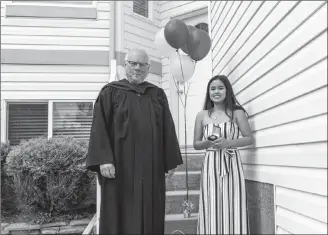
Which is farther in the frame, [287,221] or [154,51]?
[154,51]

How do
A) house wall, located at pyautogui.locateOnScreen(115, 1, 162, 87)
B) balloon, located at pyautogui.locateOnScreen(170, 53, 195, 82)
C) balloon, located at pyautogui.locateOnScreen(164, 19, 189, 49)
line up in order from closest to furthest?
balloon, located at pyautogui.locateOnScreen(164, 19, 189, 49) → balloon, located at pyautogui.locateOnScreen(170, 53, 195, 82) → house wall, located at pyautogui.locateOnScreen(115, 1, 162, 87)

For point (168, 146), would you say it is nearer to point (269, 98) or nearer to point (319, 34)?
point (269, 98)

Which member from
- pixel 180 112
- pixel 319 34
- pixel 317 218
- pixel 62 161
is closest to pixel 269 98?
pixel 319 34

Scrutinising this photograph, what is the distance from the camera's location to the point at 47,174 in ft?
16.3

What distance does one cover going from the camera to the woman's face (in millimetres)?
2971

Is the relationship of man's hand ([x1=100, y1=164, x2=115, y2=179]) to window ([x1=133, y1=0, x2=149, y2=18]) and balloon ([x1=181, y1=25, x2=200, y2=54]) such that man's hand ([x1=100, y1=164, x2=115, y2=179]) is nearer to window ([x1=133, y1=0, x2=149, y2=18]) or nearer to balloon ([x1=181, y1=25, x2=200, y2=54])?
balloon ([x1=181, y1=25, x2=200, y2=54])

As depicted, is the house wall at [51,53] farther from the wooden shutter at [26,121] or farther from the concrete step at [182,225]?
the concrete step at [182,225]

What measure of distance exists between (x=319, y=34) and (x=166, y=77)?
5552mm

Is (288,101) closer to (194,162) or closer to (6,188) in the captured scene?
(194,162)

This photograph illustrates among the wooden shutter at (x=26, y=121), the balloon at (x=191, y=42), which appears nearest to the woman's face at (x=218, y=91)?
the balloon at (x=191, y=42)

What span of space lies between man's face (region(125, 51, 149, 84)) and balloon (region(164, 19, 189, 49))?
41.7 inches

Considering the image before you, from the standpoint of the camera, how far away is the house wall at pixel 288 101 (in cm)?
194

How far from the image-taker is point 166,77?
7.40 meters

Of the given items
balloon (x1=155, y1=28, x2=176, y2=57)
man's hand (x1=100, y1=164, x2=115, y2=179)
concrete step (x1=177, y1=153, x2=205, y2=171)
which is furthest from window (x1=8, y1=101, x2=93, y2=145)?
man's hand (x1=100, y1=164, x2=115, y2=179)
